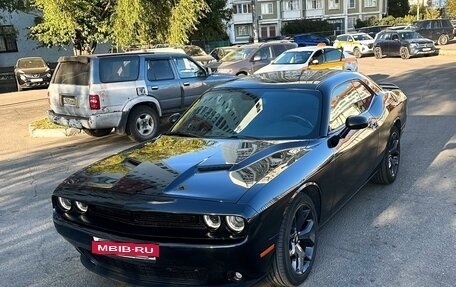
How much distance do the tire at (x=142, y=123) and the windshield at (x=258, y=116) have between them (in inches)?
176

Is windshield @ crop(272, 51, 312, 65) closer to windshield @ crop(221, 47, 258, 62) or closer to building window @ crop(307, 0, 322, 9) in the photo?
A: windshield @ crop(221, 47, 258, 62)

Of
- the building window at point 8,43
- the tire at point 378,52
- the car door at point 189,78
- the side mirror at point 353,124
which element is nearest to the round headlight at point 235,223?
the side mirror at point 353,124

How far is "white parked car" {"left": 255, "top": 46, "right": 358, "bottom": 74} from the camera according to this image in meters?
14.8

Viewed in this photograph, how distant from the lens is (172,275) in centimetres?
299

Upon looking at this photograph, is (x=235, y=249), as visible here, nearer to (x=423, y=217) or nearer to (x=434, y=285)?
(x=434, y=285)

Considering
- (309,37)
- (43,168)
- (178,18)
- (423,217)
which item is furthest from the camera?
(309,37)

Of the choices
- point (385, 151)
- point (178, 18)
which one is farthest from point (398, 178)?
point (178, 18)

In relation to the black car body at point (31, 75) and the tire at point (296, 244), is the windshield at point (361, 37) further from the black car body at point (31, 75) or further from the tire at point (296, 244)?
the tire at point (296, 244)

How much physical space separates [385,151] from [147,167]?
10.1ft

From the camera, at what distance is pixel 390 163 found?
557 cm

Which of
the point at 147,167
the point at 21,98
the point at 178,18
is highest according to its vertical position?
the point at 178,18

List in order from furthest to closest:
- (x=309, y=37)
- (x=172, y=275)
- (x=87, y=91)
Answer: (x=309, y=37), (x=87, y=91), (x=172, y=275)

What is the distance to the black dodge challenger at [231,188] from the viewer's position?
2.89m

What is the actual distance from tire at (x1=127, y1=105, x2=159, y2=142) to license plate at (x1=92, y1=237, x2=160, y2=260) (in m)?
6.02
